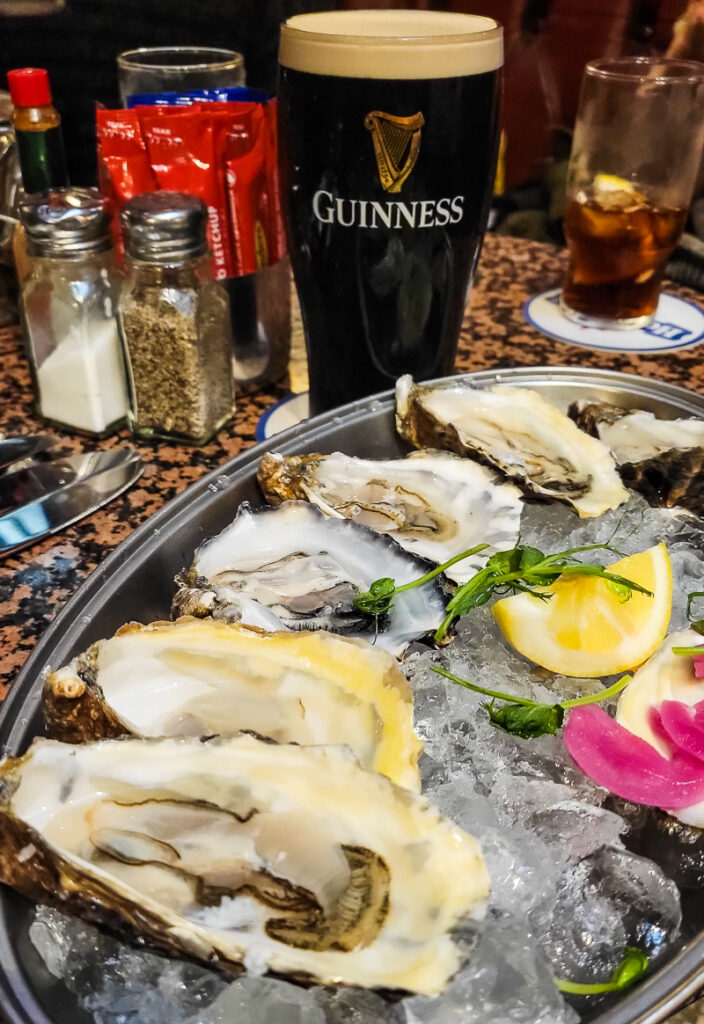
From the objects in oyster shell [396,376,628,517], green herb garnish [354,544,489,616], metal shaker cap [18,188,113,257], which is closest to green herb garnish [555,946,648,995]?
green herb garnish [354,544,489,616]

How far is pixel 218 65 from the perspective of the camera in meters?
1.00

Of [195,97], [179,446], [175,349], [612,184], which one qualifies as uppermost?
[195,97]

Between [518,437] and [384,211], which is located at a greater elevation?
[384,211]

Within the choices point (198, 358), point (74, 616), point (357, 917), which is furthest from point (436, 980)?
point (198, 358)

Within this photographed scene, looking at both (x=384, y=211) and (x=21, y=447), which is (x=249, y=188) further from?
(x=21, y=447)

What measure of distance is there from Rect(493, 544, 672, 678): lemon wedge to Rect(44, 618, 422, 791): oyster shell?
0.12 m

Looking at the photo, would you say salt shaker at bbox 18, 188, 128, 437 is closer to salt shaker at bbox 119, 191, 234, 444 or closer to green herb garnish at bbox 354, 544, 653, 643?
salt shaker at bbox 119, 191, 234, 444

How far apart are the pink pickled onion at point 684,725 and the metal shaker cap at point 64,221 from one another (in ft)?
2.25

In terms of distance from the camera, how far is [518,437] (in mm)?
783

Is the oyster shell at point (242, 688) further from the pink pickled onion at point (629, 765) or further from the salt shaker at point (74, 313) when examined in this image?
the salt shaker at point (74, 313)

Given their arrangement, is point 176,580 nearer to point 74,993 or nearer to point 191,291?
point 74,993

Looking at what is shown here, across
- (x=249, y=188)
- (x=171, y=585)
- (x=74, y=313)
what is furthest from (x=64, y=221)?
(x=171, y=585)

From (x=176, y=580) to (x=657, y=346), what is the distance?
84cm

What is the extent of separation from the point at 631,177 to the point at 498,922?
1.05 metres
